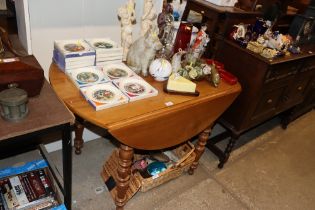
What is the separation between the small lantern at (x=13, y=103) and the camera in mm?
934

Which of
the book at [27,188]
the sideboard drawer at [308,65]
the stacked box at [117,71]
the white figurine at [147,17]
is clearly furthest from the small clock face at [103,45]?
the sideboard drawer at [308,65]

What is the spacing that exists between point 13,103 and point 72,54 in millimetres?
457

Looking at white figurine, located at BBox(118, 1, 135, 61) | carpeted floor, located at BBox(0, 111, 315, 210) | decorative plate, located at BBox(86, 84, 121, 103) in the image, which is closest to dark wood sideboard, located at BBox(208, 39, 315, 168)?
carpeted floor, located at BBox(0, 111, 315, 210)

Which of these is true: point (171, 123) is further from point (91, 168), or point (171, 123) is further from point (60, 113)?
point (91, 168)

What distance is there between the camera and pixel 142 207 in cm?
167

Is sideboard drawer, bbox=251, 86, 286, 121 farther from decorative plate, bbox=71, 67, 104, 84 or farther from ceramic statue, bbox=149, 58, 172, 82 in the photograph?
decorative plate, bbox=71, 67, 104, 84

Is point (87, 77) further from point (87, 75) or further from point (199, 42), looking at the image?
point (199, 42)

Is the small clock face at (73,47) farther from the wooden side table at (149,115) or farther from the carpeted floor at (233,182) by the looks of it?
the carpeted floor at (233,182)

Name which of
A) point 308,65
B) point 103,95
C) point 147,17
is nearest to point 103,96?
point 103,95

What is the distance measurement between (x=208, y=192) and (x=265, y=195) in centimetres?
44

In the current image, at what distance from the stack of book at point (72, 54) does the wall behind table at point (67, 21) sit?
0.33 ft

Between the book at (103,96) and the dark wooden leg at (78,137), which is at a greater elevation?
the book at (103,96)

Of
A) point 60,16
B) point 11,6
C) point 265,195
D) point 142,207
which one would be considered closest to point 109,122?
point 60,16

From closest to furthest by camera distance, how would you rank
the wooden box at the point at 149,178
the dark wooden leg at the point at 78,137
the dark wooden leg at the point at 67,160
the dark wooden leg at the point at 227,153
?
1. the dark wooden leg at the point at 67,160
2. the wooden box at the point at 149,178
3. the dark wooden leg at the point at 78,137
4. the dark wooden leg at the point at 227,153
